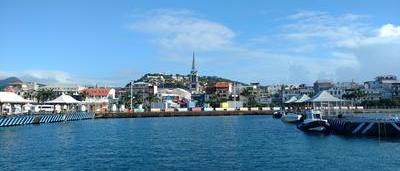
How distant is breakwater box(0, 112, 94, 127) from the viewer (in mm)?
93637

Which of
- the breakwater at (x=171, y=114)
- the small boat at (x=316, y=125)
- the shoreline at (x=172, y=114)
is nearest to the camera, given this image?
the small boat at (x=316, y=125)

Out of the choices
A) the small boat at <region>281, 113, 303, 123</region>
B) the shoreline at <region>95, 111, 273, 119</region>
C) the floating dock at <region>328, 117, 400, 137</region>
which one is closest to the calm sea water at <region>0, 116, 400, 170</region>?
the floating dock at <region>328, 117, 400, 137</region>

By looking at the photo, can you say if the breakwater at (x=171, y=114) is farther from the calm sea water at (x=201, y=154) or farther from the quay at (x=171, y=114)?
the calm sea water at (x=201, y=154)

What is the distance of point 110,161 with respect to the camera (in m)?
42.9

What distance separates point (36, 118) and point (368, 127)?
223 ft

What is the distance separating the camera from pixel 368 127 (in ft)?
219

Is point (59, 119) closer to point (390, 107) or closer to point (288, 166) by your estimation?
point (288, 166)

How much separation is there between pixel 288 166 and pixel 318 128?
3757 centimetres

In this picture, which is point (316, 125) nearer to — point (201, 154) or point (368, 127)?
point (368, 127)

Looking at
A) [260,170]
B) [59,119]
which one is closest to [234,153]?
[260,170]

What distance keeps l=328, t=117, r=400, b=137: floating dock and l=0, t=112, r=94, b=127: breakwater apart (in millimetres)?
56328

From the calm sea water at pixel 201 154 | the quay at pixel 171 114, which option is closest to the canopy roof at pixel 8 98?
the calm sea water at pixel 201 154

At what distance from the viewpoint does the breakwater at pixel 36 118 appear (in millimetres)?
93637

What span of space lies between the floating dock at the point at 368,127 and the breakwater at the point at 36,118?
185ft
